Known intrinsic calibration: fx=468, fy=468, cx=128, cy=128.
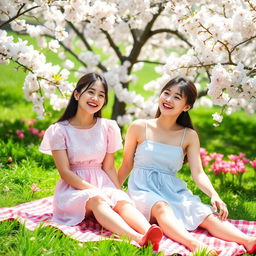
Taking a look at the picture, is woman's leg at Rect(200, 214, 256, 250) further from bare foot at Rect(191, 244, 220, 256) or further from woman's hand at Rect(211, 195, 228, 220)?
bare foot at Rect(191, 244, 220, 256)

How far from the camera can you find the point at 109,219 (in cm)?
272

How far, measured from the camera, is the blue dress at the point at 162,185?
2965 mm

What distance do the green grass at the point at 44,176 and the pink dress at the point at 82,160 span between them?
0.25m

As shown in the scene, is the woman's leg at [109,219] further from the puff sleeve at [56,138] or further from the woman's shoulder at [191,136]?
the woman's shoulder at [191,136]

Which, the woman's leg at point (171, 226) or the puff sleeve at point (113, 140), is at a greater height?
the puff sleeve at point (113, 140)

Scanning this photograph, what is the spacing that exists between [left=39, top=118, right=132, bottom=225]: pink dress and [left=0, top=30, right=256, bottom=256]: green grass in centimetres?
25

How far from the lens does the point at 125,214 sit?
282 cm

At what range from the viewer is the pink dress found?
9.47 ft

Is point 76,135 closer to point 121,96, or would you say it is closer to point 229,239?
point 229,239

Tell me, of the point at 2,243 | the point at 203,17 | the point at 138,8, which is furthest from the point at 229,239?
the point at 138,8

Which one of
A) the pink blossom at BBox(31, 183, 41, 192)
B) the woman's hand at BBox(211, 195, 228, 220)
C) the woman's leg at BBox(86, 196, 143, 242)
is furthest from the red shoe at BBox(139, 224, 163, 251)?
the pink blossom at BBox(31, 183, 41, 192)

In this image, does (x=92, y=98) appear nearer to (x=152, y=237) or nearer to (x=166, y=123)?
(x=166, y=123)

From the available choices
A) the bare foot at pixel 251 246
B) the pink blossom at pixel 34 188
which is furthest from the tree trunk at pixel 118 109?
the bare foot at pixel 251 246

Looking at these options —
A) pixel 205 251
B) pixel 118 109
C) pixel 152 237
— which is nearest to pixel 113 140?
pixel 152 237
